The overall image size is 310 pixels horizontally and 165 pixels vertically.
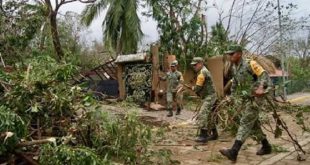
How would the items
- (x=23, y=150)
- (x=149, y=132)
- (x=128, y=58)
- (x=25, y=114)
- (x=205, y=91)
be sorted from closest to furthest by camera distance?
(x=23, y=150), (x=25, y=114), (x=149, y=132), (x=205, y=91), (x=128, y=58)

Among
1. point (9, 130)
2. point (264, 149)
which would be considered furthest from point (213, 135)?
point (9, 130)

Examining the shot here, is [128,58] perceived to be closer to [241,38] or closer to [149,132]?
[241,38]

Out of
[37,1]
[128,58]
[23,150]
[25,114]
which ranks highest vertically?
[37,1]

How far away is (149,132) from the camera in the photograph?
6.26 m

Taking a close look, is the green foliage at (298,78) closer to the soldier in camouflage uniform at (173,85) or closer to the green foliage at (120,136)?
the soldier in camouflage uniform at (173,85)

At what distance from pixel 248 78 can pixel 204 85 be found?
1835 millimetres

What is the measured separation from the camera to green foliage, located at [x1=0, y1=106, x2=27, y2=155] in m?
4.77

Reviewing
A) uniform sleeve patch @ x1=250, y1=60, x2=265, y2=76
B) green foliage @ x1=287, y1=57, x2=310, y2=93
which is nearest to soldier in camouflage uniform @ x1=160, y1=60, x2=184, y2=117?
uniform sleeve patch @ x1=250, y1=60, x2=265, y2=76

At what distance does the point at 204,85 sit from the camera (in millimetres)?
8719

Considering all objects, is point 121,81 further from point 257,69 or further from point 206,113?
point 257,69

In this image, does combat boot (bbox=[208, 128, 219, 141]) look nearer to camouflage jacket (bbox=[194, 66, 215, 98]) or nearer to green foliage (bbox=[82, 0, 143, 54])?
camouflage jacket (bbox=[194, 66, 215, 98])

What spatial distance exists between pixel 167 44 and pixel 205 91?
40.5 feet

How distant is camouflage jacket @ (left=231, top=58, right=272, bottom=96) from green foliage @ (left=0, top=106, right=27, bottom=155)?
126 inches

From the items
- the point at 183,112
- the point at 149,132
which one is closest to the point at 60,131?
the point at 149,132
